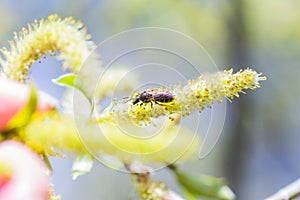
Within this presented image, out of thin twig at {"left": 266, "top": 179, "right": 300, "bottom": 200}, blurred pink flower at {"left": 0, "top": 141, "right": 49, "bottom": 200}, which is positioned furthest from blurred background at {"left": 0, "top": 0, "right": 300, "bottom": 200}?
blurred pink flower at {"left": 0, "top": 141, "right": 49, "bottom": 200}

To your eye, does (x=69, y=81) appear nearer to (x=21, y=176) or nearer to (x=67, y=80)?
(x=67, y=80)

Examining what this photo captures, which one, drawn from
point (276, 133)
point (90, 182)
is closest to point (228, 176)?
point (276, 133)

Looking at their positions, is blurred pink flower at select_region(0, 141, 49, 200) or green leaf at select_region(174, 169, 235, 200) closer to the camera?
blurred pink flower at select_region(0, 141, 49, 200)

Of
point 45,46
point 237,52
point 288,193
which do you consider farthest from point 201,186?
point 237,52

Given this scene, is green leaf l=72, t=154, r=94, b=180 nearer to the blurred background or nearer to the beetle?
the beetle

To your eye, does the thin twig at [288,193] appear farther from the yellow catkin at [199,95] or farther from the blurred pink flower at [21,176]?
the blurred pink flower at [21,176]

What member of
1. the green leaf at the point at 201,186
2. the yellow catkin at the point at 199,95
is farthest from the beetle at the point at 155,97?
the green leaf at the point at 201,186

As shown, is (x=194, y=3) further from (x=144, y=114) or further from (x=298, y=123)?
(x=144, y=114)
